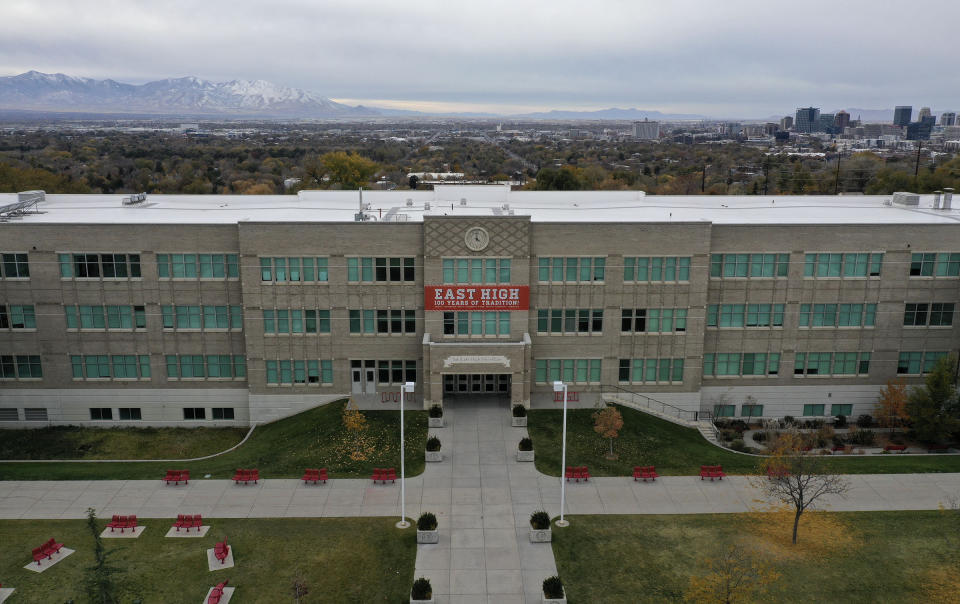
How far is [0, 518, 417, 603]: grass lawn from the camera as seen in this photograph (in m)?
31.6

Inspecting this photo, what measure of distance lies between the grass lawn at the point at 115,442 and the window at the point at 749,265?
3501 centimetres

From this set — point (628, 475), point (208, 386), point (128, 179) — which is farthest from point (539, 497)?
point (128, 179)

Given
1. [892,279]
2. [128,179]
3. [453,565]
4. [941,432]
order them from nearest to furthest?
1. [453,565]
2. [941,432]
3. [892,279]
4. [128,179]

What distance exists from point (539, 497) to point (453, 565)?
7589 millimetres

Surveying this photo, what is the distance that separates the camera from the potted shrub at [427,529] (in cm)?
3509

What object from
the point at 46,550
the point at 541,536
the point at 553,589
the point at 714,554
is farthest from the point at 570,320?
the point at 46,550

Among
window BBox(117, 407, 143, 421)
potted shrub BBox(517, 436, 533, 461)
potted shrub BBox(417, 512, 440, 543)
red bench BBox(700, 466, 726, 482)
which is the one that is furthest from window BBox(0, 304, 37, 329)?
red bench BBox(700, 466, 726, 482)

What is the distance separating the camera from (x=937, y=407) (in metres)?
47.8

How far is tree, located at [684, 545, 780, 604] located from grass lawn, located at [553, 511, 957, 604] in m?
0.46

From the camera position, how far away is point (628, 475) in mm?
42312

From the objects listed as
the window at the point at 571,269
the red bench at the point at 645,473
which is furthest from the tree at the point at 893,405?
the window at the point at 571,269

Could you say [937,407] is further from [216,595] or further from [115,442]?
[115,442]

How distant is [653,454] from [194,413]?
105 ft

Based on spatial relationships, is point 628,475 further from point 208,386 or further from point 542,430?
point 208,386
